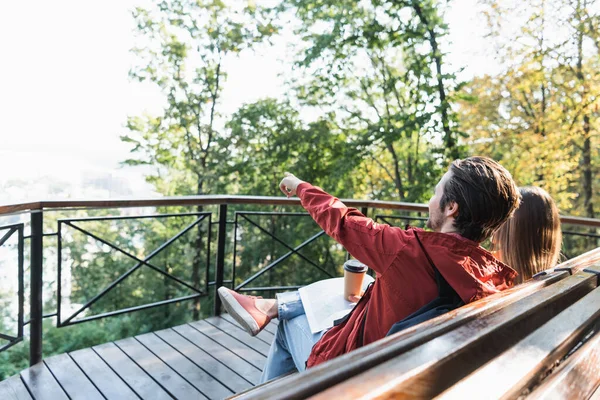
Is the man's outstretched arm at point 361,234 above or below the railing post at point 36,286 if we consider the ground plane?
above

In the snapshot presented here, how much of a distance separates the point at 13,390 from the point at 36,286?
1.63 feet

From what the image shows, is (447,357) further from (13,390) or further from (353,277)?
(13,390)

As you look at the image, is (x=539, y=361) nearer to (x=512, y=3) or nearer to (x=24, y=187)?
(x=512, y=3)

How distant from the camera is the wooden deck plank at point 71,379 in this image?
1.91 meters

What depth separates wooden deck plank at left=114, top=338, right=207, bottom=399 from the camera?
6.51 ft

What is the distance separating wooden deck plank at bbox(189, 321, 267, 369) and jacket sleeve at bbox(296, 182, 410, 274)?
1.46m

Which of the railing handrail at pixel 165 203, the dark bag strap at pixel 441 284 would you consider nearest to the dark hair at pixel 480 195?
the dark bag strap at pixel 441 284

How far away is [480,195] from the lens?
1059 millimetres

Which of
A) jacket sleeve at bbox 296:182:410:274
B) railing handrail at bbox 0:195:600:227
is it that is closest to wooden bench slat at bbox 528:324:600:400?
jacket sleeve at bbox 296:182:410:274

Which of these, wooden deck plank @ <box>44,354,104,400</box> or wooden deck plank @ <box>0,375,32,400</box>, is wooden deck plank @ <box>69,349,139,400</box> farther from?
wooden deck plank @ <box>0,375,32,400</box>

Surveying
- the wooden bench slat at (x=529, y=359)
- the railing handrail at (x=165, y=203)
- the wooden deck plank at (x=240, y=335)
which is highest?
the wooden bench slat at (x=529, y=359)

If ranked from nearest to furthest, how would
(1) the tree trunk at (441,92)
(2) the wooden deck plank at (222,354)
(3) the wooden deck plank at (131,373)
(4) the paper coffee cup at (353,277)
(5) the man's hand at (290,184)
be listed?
1. (5) the man's hand at (290,184)
2. (4) the paper coffee cup at (353,277)
3. (3) the wooden deck plank at (131,373)
4. (2) the wooden deck plank at (222,354)
5. (1) the tree trunk at (441,92)

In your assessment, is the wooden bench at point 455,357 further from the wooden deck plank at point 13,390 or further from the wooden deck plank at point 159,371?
the wooden deck plank at point 13,390

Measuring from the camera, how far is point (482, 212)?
106cm
